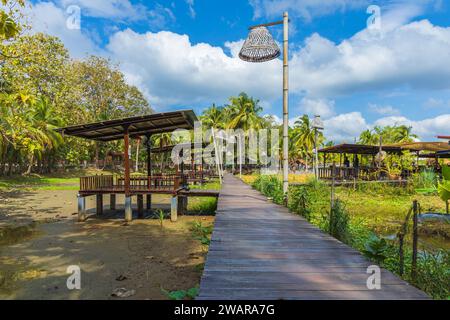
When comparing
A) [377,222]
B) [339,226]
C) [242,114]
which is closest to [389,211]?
[377,222]

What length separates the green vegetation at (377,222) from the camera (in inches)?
174

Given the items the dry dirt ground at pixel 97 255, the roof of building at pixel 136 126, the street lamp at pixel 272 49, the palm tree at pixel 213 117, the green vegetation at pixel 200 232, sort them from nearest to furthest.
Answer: the dry dirt ground at pixel 97 255, the street lamp at pixel 272 49, the green vegetation at pixel 200 232, the roof of building at pixel 136 126, the palm tree at pixel 213 117

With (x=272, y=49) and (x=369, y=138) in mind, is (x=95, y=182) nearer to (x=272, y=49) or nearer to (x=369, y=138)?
(x=272, y=49)

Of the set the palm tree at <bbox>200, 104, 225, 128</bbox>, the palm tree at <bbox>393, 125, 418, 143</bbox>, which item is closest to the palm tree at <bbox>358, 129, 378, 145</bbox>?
the palm tree at <bbox>393, 125, 418, 143</bbox>

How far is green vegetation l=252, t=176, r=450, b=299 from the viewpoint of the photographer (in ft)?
14.5

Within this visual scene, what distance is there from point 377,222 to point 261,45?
7175mm

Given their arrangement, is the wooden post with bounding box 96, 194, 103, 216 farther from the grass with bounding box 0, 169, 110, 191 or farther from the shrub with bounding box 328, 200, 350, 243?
the grass with bounding box 0, 169, 110, 191

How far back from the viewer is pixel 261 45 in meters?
8.66

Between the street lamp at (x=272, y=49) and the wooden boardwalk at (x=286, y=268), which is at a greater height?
the street lamp at (x=272, y=49)

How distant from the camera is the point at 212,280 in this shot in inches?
130

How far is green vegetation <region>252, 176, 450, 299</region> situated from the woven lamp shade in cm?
408

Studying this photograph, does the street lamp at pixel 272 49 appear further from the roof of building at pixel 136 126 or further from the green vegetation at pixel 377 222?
the roof of building at pixel 136 126

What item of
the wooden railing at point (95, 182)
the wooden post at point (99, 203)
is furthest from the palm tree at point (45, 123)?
the wooden post at point (99, 203)

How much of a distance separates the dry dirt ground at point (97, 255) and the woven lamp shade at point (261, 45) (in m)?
5.87
